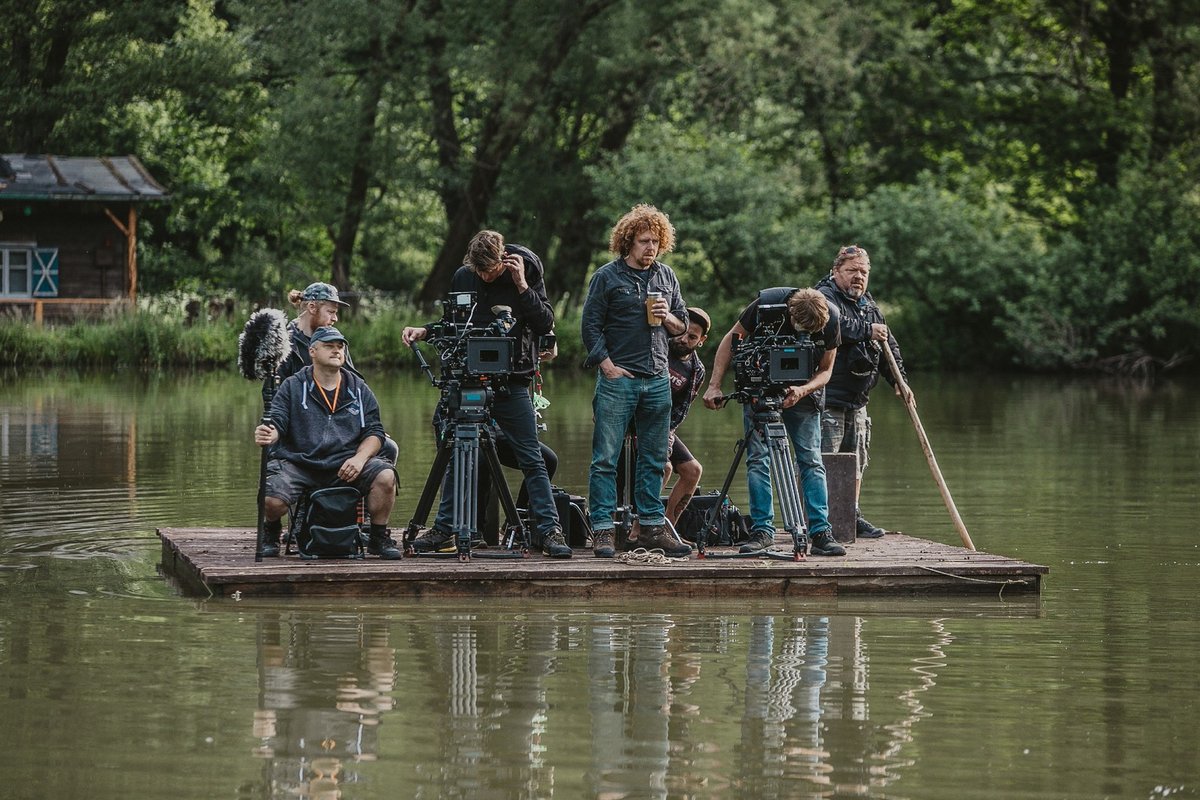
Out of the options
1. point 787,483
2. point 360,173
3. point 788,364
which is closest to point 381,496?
point 787,483

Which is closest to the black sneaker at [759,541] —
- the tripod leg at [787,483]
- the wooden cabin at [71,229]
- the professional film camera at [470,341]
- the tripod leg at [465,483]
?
the tripod leg at [787,483]

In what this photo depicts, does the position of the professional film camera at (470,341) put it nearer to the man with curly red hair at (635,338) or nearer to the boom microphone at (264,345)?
the man with curly red hair at (635,338)

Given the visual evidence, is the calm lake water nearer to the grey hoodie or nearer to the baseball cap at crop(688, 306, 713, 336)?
the grey hoodie

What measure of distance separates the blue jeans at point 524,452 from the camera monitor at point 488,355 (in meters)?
0.31

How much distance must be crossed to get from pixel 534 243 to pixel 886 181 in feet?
29.7

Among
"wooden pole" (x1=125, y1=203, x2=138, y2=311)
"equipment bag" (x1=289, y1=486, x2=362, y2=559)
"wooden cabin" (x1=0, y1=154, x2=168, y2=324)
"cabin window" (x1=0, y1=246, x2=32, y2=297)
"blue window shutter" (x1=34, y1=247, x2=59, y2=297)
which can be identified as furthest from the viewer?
"blue window shutter" (x1=34, y1=247, x2=59, y2=297)

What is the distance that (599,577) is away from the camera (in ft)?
32.2

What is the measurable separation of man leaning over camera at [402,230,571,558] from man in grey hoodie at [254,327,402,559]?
407mm

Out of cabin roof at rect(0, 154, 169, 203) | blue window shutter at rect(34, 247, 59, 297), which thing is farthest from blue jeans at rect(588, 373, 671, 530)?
blue window shutter at rect(34, 247, 59, 297)

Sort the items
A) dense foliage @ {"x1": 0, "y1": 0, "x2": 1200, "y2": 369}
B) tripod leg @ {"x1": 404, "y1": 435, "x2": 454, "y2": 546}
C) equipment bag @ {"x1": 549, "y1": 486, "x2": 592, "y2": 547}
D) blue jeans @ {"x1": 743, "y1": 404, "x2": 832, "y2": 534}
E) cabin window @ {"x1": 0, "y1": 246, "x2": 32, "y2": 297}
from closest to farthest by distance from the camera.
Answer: tripod leg @ {"x1": 404, "y1": 435, "x2": 454, "y2": 546} < blue jeans @ {"x1": 743, "y1": 404, "x2": 832, "y2": 534} < equipment bag @ {"x1": 549, "y1": 486, "x2": 592, "y2": 547} < dense foliage @ {"x1": 0, "y1": 0, "x2": 1200, "y2": 369} < cabin window @ {"x1": 0, "y1": 246, "x2": 32, "y2": 297}

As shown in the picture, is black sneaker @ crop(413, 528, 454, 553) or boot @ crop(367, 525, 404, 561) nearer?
boot @ crop(367, 525, 404, 561)

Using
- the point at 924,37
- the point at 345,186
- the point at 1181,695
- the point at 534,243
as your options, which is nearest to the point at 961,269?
the point at 924,37

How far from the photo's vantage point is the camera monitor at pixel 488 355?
9.87 m

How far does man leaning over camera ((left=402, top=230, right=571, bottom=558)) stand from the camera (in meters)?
9.98
